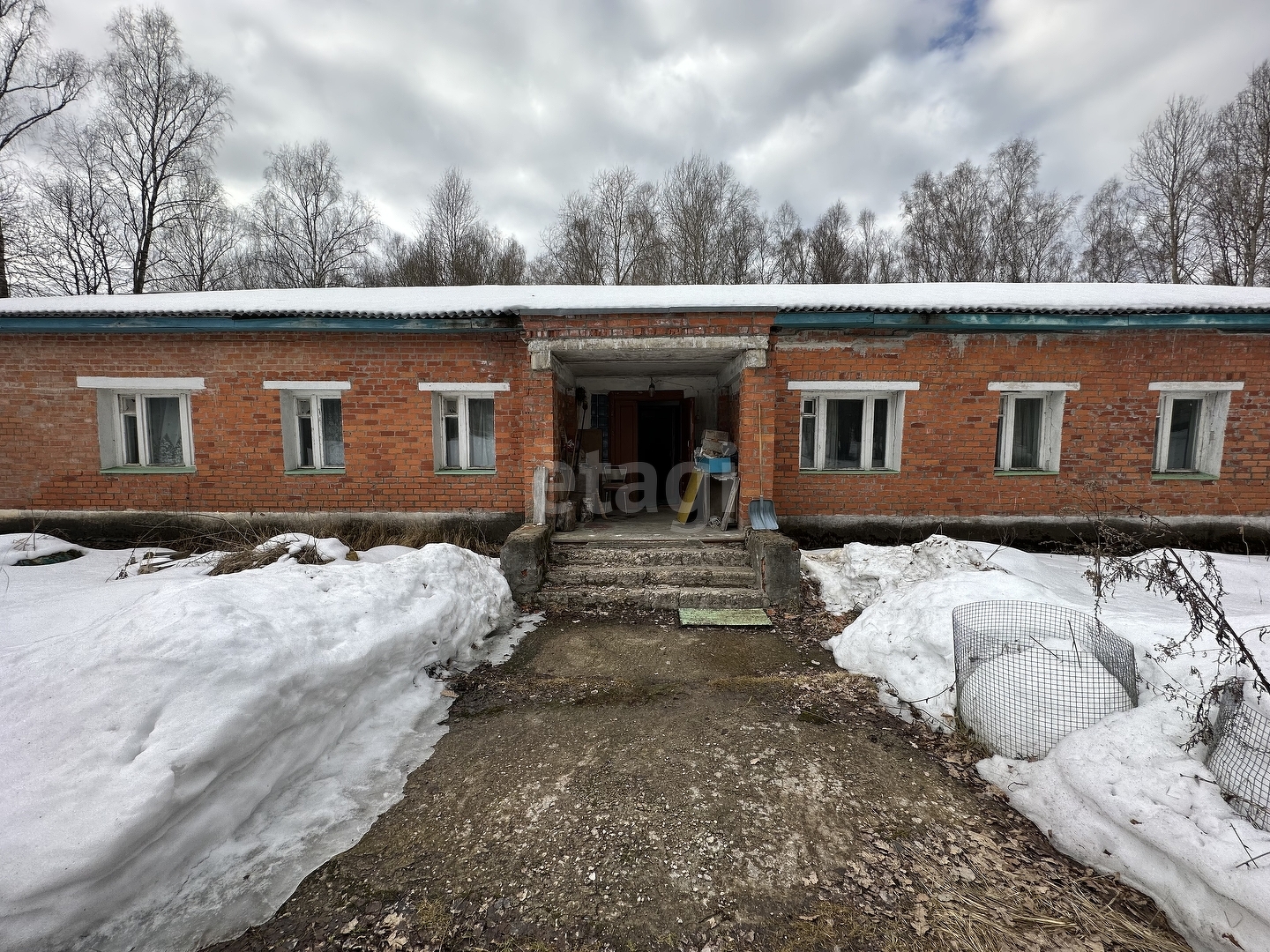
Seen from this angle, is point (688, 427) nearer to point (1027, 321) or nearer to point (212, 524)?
point (1027, 321)

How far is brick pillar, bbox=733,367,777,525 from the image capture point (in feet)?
20.0

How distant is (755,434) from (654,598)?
2329 mm

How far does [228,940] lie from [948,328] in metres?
8.16

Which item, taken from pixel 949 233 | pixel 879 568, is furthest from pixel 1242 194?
pixel 879 568

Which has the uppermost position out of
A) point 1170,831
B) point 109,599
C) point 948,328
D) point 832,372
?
point 948,328

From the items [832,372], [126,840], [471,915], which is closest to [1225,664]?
[471,915]

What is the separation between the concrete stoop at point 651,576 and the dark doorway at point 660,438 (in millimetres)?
4287

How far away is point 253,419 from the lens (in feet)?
22.9

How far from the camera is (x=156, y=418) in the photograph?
721cm

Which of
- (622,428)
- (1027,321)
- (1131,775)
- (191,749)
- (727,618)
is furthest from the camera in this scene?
(622,428)

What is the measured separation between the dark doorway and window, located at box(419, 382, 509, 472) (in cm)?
375

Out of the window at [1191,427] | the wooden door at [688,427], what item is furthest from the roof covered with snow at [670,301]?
the wooden door at [688,427]

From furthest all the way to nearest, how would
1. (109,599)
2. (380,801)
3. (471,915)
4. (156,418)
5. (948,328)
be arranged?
1. (156,418)
2. (948,328)
3. (109,599)
4. (380,801)
5. (471,915)

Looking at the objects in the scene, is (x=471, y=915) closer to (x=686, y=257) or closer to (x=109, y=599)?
(x=109, y=599)
